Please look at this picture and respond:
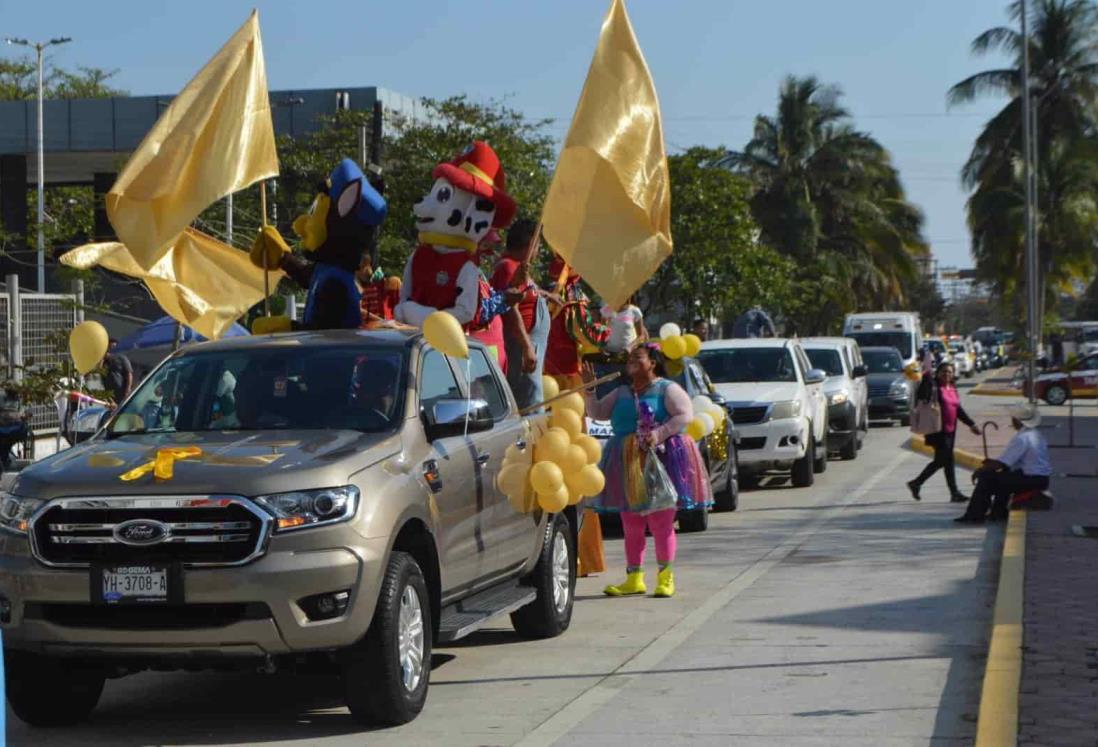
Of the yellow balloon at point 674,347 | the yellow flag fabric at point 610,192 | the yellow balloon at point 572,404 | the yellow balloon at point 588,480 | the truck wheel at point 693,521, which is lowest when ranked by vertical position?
the truck wheel at point 693,521

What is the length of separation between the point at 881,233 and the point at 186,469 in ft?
199

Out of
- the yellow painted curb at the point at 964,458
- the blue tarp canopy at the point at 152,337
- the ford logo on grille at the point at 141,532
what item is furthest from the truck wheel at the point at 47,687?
the yellow painted curb at the point at 964,458

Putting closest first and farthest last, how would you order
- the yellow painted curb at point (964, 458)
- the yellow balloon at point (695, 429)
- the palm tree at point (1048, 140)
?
1. the yellow balloon at point (695, 429)
2. the yellow painted curb at point (964, 458)
3. the palm tree at point (1048, 140)

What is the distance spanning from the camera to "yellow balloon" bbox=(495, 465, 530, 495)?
955 centimetres

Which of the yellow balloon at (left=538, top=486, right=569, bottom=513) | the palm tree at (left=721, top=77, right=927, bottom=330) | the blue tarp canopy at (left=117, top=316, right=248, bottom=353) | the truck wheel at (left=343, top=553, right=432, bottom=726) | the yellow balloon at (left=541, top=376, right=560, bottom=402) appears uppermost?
the palm tree at (left=721, top=77, right=927, bottom=330)

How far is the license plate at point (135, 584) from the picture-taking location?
293 inches

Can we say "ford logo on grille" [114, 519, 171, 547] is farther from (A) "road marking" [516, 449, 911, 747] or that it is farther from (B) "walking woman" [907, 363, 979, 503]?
(B) "walking woman" [907, 363, 979, 503]

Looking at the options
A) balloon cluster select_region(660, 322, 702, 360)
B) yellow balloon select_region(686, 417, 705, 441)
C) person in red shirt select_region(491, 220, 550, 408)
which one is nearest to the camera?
person in red shirt select_region(491, 220, 550, 408)

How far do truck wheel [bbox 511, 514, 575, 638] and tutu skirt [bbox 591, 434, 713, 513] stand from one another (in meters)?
1.18

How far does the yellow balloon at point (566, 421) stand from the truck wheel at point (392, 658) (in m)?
2.89

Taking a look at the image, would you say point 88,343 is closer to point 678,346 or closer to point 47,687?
point 47,687

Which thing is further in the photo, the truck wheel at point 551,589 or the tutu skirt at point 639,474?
the tutu skirt at point 639,474

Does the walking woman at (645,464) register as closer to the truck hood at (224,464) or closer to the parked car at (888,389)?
the truck hood at (224,464)

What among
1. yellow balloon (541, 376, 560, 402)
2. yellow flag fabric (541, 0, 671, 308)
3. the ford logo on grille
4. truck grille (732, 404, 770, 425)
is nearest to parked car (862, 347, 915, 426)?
truck grille (732, 404, 770, 425)
